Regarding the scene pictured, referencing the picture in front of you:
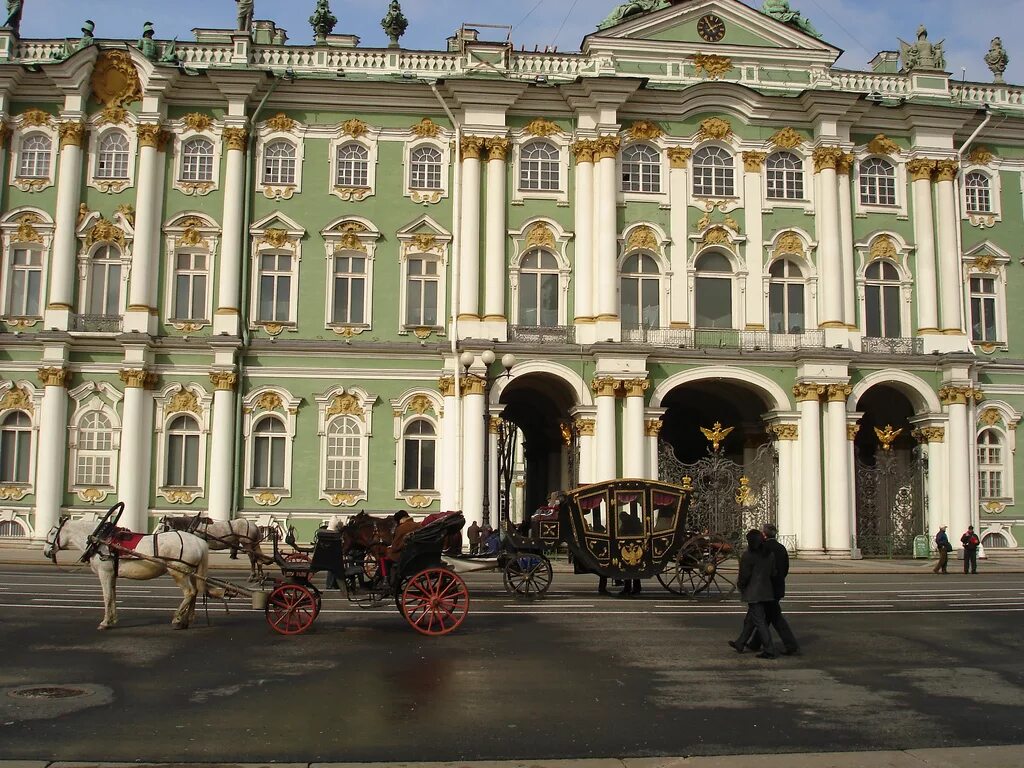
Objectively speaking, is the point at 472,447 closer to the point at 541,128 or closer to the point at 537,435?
the point at 537,435

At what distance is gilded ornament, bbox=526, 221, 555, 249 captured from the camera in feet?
120

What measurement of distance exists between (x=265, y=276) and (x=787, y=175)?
18.9 metres

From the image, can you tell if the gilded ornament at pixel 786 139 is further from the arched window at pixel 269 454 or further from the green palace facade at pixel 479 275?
the arched window at pixel 269 454

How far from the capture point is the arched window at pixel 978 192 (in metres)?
39.3

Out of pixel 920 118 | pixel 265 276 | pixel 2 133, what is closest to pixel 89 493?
pixel 265 276

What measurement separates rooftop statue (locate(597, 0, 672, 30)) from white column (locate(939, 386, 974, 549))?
17.5m

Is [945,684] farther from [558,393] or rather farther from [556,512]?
[558,393]

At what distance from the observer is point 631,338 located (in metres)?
35.9

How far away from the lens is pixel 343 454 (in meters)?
35.5

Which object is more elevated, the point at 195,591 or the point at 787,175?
the point at 787,175

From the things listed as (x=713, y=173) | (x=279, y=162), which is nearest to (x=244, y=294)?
(x=279, y=162)

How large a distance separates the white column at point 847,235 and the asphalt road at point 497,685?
19.2m

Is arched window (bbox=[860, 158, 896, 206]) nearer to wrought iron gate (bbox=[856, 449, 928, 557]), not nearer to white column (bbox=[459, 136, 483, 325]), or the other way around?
wrought iron gate (bbox=[856, 449, 928, 557])

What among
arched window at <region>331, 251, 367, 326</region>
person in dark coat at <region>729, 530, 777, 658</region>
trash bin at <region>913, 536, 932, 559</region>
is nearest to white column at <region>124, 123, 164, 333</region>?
arched window at <region>331, 251, 367, 326</region>
